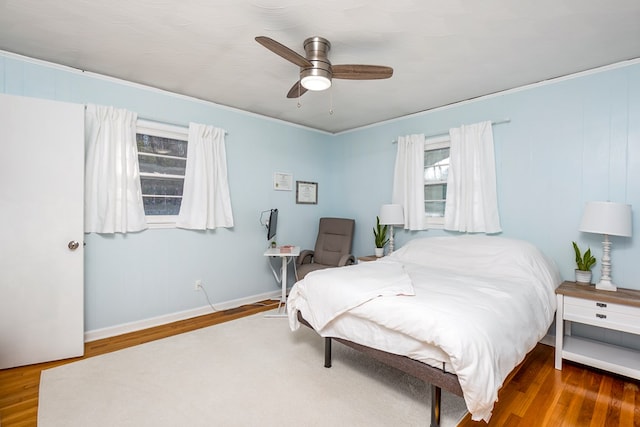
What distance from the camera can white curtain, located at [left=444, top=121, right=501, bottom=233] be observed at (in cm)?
334

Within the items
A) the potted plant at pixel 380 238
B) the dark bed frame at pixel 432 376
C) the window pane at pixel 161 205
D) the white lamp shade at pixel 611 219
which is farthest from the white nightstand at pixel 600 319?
the window pane at pixel 161 205

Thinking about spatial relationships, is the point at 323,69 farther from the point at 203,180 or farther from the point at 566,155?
the point at 566,155

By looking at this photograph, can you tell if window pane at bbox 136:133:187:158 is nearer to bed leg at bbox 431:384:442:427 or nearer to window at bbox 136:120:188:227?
window at bbox 136:120:188:227

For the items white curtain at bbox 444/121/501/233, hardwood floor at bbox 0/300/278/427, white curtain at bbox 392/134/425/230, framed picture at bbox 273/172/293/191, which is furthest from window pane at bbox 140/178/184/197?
white curtain at bbox 444/121/501/233

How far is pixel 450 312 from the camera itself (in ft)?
5.67

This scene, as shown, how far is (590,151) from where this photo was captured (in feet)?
9.11

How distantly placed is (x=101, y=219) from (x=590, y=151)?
183 inches

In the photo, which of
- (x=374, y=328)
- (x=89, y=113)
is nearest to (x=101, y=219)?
(x=89, y=113)

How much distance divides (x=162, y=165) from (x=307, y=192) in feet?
6.94

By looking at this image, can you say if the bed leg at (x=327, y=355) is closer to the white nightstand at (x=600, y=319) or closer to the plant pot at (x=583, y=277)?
the white nightstand at (x=600, y=319)

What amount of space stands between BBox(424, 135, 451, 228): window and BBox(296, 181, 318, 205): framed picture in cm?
174

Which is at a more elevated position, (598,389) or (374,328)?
(374,328)

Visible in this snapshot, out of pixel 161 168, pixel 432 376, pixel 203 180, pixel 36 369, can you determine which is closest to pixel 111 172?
pixel 161 168

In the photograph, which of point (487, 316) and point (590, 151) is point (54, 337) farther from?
point (590, 151)
